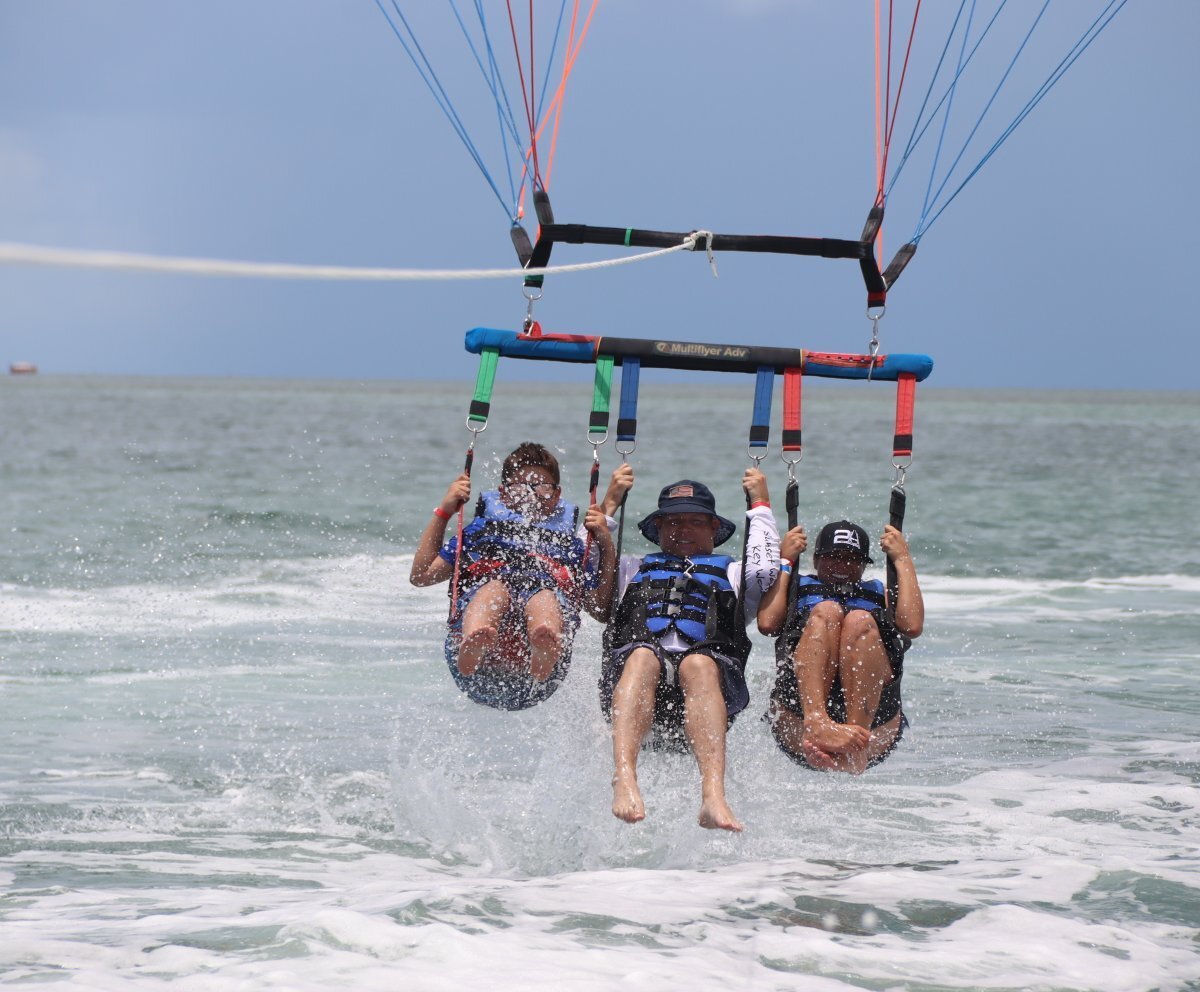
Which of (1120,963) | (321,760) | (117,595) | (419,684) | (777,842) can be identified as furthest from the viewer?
(117,595)

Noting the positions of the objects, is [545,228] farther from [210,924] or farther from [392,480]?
[392,480]

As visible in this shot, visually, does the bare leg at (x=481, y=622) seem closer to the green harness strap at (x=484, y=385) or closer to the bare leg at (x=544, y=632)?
the bare leg at (x=544, y=632)

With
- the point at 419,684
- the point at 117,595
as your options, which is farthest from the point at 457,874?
the point at 117,595

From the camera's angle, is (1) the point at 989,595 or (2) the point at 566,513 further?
(1) the point at 989,595

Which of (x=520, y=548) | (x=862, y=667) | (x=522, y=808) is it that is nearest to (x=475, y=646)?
(x=520, y=548)

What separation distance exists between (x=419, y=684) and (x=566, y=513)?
117 inches

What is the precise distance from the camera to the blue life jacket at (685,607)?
5047 mm

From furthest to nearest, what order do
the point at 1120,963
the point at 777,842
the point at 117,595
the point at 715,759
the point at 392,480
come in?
the point at 392,480
the point at 117,595
the point at 777,842
the point at 715,759
the point at 1120,963

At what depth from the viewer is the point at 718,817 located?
445 cm

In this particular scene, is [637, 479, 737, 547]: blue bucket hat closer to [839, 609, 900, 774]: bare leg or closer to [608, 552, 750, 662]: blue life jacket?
[608, 552, 750, 662]: blue life jacket

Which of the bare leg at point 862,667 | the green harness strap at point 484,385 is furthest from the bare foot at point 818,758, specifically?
the green harness strap at point 484,385

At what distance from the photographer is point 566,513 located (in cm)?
567

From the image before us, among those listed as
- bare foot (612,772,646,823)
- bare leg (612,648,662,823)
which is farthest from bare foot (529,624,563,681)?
bare foot (612,772,646,823)

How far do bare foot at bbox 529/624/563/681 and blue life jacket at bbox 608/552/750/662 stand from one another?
0.23 meters
